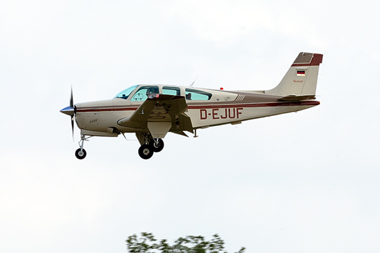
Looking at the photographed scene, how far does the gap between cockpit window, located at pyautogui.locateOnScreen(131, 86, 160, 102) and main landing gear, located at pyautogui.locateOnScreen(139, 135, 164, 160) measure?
57.8 inches

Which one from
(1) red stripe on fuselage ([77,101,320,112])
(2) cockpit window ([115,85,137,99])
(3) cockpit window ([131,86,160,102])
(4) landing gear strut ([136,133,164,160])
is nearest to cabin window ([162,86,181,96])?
(3) cockpit window ([131,86,160,102])

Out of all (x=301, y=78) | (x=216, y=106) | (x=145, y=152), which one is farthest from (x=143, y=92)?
(x=301, y=78)

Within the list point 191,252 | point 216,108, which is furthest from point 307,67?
point 191,252

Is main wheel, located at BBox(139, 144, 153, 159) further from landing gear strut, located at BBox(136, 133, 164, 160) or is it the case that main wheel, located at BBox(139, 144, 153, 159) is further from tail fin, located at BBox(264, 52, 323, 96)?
tail fin, located at BBox(264, 52, 323, 96)

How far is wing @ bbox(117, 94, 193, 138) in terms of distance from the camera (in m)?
18.9

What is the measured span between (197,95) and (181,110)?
1.50 meters

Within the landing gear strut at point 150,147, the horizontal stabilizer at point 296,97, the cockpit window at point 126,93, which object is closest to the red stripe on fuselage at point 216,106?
the horizontal stabilizer at point 296,97

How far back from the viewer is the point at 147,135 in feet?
70.5

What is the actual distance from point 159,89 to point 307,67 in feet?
17.9

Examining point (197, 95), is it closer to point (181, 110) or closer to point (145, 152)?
point (181, 110)

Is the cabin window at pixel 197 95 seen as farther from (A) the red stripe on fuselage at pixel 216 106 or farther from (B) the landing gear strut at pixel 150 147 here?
(B) the landing gear strut at pixel 150 147

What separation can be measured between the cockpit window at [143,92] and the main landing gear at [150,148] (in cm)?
147

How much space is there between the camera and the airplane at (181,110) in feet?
66.3

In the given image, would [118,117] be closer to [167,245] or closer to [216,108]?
[216,108]
